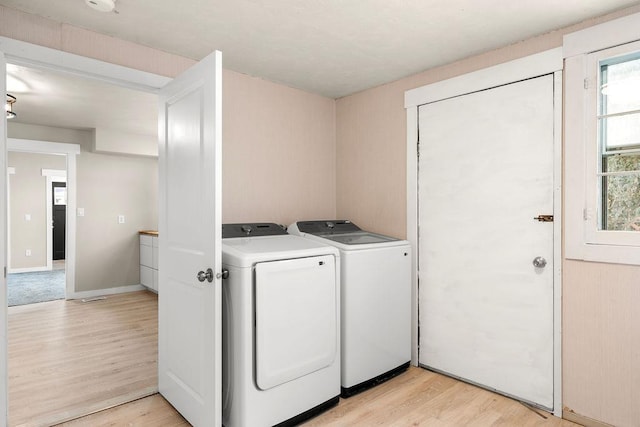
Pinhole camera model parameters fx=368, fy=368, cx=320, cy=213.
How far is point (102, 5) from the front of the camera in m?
A: 1.78

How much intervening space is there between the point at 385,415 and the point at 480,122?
1915mm

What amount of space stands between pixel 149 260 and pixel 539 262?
4.84 metres

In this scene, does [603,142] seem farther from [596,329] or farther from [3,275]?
[3,275]

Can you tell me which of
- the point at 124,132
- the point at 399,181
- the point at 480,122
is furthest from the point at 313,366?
the point at 124,132

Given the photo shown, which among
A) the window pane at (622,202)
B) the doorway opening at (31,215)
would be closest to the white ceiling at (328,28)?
the window pane at (622,202)

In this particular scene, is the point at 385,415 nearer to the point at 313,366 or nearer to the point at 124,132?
the point at 313,366

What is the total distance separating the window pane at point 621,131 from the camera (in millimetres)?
1886

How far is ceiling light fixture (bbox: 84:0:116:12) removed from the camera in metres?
1.75

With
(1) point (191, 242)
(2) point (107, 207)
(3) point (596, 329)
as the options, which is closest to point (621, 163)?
(3) point (596, 329)

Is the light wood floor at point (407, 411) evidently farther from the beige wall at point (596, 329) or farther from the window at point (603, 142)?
the window at point (603, 142)

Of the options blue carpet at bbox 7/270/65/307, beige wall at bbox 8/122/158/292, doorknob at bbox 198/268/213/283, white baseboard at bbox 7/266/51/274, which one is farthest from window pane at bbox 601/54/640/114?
white baseboard at bbox 7/266/51/274

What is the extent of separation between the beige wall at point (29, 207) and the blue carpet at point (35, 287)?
1.09 feet

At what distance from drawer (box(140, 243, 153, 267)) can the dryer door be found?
386 centimetres

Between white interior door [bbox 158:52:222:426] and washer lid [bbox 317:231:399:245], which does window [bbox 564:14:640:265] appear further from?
white interior door [bbox 158:52:222:426]
